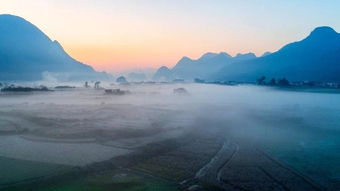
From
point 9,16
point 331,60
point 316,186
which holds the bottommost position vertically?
point 316,186

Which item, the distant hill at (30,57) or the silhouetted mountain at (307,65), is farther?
the silhouetted mountain at (307,65)

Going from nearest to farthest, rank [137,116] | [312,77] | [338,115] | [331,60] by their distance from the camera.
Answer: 1. [137,116]
2. [338,115]
3. [312,77]
4. [331,60]

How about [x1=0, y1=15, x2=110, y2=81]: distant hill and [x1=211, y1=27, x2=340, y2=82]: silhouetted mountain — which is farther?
[x1=211, y1=27, x2=340, y2=82]: silhouetted mountain

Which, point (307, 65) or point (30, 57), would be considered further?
point (307, 65)

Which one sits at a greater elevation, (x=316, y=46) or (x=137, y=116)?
(x=316, y=46)

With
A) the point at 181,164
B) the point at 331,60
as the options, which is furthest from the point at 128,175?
the point at 331,60

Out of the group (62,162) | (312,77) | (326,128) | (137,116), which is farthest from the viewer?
(312,77)

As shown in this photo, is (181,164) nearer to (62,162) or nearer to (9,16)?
(62,162)

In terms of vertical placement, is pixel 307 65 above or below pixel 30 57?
below
